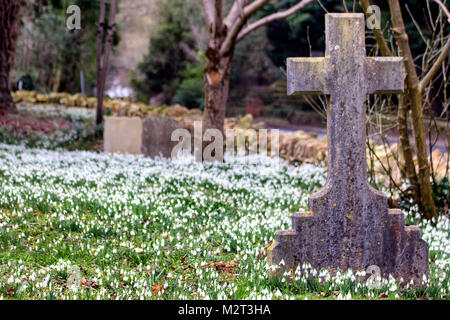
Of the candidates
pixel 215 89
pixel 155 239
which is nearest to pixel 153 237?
pixel 155 239

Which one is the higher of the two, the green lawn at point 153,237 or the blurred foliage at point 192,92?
the blurred foliage at point 192,92

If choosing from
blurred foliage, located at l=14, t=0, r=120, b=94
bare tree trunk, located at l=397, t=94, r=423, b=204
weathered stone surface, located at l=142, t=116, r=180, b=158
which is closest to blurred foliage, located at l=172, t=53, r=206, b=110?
blurred foliage, located at l=14, t=0, r=120, b=94

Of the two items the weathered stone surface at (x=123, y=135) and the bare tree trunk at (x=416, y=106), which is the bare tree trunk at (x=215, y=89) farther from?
the bare tree trunk at (x=416, y=106)

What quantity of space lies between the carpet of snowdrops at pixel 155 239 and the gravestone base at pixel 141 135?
436 cm

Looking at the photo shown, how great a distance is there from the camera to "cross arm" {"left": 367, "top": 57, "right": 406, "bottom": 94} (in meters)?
4.69

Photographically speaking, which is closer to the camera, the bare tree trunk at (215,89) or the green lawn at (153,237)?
the green lawn at (153,237)

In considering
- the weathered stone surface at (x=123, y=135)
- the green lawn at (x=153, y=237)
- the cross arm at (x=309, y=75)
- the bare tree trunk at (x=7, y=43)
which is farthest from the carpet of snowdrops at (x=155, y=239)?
the bare tree trunk at (x=7, y=43)

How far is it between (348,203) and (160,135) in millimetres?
9948

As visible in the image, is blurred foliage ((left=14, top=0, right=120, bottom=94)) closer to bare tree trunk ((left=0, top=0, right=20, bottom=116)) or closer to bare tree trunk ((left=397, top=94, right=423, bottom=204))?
bare tree trunk ((left=0, top=0, right=20, bottom=116))

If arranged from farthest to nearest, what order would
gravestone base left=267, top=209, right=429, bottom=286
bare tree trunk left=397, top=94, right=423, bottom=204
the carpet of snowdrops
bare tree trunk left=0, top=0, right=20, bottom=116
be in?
bare tree trunk left=0, top=0, right=20, bottom=116, bare tree trunk left=397, top=94, right=423, bottom=204, gravestone base left=267, top=209, right=429, bottom=286, the carpet of snowdrops

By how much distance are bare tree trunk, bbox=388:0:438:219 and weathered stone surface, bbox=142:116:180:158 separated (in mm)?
8061

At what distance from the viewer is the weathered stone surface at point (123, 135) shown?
14.3 meters

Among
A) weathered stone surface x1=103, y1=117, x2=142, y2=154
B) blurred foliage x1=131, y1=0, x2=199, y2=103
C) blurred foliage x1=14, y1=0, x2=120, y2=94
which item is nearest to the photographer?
weathered stone surface x1=103, y1=117, x2=142, y2=154
